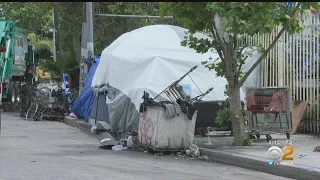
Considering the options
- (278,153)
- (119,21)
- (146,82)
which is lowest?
(278,153)

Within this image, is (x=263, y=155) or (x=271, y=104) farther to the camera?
(x=271, y=104)

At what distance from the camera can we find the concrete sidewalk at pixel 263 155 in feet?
28.6

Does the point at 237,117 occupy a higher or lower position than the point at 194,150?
higher

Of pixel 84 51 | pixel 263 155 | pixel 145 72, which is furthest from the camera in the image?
pixel 84 51

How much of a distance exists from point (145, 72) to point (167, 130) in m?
3.26

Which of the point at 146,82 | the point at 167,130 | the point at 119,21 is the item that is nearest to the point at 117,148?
the point at 167,130

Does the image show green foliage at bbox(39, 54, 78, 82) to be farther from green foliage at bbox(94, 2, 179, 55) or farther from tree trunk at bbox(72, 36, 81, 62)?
green foliage at bbox(94, 2, 179, 55)

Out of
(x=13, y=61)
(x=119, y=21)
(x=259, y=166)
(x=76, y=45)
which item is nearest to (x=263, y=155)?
(x=259, y=166)

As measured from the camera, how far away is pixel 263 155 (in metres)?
10.2

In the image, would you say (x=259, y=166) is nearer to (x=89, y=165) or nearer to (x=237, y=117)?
(x=237, y=117)

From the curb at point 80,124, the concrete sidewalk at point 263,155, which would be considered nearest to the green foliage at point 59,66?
the curb at point 80,124

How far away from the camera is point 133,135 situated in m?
12.7

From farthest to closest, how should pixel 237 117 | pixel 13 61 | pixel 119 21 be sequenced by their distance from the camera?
1. pixel 13 61
2. pixel 119 21
3. pixel 237 117

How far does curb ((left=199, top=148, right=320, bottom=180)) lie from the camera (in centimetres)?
854
